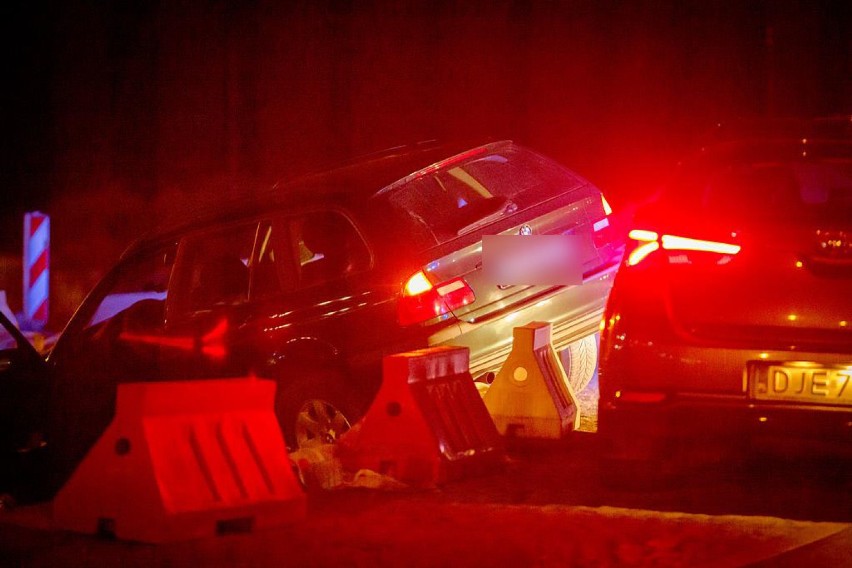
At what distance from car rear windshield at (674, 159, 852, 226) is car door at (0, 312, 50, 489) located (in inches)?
150

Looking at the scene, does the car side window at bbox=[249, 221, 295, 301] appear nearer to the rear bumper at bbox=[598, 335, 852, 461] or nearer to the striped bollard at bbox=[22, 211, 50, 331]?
the rear bumper at bbox=[598, 335, 852, 461]

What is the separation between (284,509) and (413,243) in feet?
6.80

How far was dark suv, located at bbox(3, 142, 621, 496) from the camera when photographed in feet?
25.7

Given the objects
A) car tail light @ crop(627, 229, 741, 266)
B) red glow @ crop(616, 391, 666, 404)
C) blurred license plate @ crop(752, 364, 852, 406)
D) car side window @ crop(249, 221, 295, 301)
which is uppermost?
car tail light @ crop(627, 229, 741, 266)

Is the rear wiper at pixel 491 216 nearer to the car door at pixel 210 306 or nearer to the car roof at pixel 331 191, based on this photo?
the car roof at pixel 331 191

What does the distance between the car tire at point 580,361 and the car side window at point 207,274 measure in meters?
2.50

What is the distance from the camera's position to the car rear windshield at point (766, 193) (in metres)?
5.83

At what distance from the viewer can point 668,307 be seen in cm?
584

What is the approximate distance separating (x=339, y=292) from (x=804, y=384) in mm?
3144

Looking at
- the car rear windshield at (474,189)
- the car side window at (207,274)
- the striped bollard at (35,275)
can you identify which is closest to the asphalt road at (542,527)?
the car rear windshield at (474,189)

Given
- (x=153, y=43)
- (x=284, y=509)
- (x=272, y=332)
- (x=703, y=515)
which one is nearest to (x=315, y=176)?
(x=272, y=332)

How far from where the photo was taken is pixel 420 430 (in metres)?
7.12

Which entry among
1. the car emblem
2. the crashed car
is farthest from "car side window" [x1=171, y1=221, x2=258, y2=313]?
the car emblem

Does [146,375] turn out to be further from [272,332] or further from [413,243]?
[413,243]
